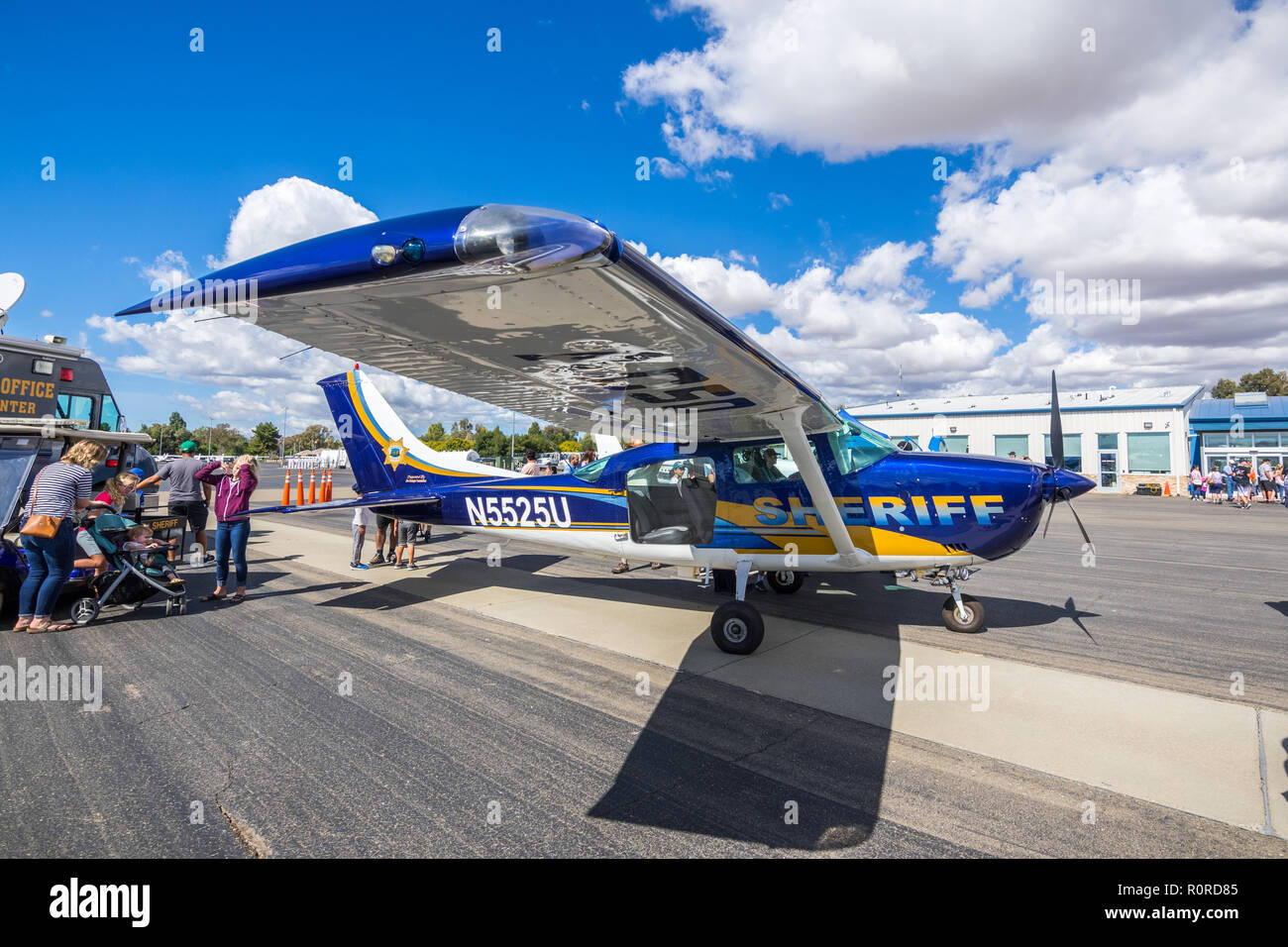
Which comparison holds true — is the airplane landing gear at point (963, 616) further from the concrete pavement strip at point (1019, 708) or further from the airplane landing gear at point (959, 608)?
the concrete pavement strip at point (1019, 708)

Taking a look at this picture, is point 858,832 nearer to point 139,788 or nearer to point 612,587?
point 139,788

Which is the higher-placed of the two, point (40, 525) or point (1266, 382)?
point (1266, 382)

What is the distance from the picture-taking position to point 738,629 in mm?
5195

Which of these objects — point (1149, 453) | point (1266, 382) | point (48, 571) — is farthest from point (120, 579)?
Result: point (1266, 382)

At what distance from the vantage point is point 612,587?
8.15m

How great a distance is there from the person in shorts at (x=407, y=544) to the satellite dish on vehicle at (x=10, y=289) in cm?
598

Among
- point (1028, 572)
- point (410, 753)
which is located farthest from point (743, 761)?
point (1028, 572)

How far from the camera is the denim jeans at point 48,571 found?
530 cm

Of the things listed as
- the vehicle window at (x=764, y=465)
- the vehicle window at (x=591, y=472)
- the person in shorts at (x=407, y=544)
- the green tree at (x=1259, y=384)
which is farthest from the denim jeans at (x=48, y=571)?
the green tree at (x=1259, y=384)

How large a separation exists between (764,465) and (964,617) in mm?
2488
